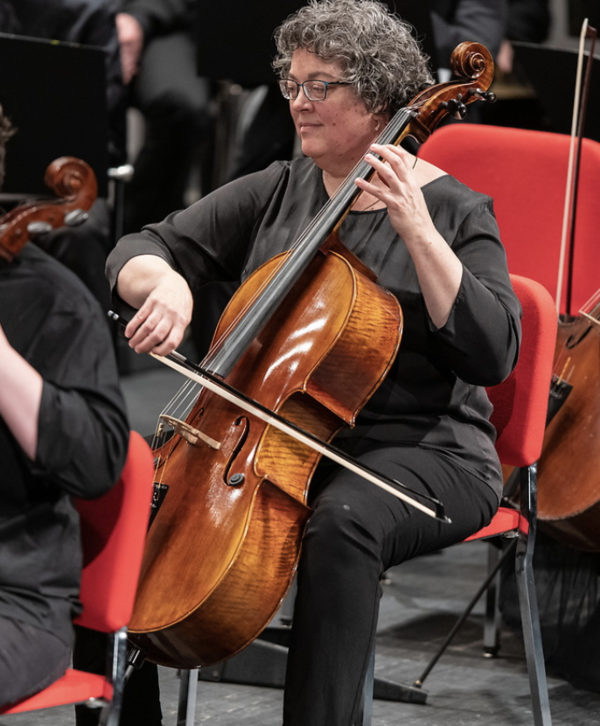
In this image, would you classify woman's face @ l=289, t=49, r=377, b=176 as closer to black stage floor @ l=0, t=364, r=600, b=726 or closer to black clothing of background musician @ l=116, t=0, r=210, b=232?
black stage floor @ l=0, t=364, r=600, b=726

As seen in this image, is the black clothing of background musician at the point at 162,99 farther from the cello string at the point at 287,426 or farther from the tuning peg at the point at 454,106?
the cello string at the point at 287,426

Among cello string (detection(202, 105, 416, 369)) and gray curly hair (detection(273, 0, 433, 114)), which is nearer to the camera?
cello string (detection(202, 105, 416, 369))

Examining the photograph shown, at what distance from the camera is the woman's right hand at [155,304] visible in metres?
1.53

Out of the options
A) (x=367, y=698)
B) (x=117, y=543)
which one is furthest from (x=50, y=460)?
(x=367, y=698)

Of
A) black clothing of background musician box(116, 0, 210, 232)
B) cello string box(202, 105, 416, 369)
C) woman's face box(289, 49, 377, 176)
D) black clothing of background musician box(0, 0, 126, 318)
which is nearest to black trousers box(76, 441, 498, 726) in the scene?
cello string box(202, 105, 416, 369)

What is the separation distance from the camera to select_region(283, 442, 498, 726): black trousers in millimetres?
1521

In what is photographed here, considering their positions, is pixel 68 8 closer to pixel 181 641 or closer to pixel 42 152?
pixel 42 152

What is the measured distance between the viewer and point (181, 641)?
150 cm

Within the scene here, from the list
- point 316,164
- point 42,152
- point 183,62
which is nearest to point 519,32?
point 183,62

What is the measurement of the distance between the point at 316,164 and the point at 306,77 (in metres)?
0.15

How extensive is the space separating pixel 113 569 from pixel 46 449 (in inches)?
6.8

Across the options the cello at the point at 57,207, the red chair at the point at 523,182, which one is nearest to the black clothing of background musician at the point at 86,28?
the red chair at the point at 523,182

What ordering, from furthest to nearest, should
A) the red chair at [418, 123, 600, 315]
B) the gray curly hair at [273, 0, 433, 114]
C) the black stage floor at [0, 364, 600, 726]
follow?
the red chair at [418, 123, 600, 315], the black stage floor at [0, 364, 600, 726], the gray curly hair at [273, 0, 433, 114]

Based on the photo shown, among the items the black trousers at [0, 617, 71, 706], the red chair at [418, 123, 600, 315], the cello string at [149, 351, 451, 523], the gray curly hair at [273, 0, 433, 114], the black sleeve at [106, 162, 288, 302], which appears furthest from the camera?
the red chair at [418, 123, 600, 315]
